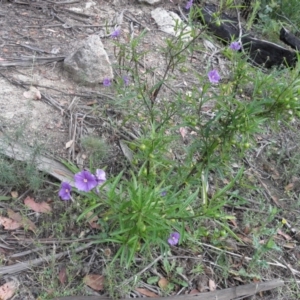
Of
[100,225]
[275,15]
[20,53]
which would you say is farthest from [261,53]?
[100,225]

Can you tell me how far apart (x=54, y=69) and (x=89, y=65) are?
0.34m

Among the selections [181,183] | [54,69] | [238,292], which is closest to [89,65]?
[54,69]

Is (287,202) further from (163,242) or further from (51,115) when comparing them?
(51,115)

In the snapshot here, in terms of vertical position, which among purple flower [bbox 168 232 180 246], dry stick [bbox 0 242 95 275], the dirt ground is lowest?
dry stick [bbox 0 242 95 275]

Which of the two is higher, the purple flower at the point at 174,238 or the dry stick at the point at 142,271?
the purple flower at the point at 174,238

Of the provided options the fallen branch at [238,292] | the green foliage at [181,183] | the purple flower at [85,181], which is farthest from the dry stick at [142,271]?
the purple flower at [85,181]

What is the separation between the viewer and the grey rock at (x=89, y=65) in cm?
374

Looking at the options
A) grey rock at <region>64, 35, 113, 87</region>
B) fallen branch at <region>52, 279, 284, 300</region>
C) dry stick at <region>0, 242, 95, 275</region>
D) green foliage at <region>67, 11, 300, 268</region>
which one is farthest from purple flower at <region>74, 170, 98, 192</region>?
grey rock at <region>64, 35, 113, 87</region>

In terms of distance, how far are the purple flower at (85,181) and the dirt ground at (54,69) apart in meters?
0.64

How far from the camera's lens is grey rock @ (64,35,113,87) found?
374cm

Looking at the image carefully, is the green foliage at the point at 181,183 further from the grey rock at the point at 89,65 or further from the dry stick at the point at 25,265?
the grey rock at the point at 89,65

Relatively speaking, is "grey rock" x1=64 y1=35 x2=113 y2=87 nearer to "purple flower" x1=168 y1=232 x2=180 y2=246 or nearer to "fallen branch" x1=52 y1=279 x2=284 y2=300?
"purple flower" x1=168 y1=232 x2=180 y2=246

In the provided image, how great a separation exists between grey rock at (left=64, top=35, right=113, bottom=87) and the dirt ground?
0.23 feet

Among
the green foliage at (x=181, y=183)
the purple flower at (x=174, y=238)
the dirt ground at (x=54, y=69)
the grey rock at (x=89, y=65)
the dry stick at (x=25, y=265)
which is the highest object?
the green foliage at (x=181, y=183)
